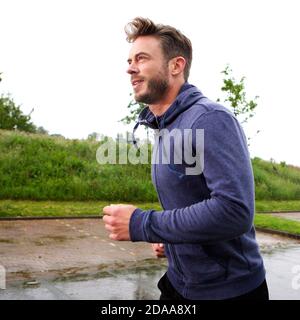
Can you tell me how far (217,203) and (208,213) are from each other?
5 centimetres

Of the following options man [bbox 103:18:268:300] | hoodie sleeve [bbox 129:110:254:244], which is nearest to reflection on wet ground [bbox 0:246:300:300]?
man [bbox 103:18:268:300]

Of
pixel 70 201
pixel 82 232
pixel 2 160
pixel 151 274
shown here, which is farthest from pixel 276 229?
pixel 2 160

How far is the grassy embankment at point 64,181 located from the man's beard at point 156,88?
13.2 meters

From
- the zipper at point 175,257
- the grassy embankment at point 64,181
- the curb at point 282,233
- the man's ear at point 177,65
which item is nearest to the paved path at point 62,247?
the curb at point 282,233

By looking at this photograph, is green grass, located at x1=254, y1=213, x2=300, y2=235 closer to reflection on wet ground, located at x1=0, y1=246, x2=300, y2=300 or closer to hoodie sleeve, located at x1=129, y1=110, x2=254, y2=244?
reflection on wet ground, located at x1=0, y1=246, x2=300, y2=300

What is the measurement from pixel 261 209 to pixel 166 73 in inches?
779

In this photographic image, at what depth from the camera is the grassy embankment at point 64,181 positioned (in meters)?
16.7

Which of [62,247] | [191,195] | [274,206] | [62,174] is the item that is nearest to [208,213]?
[191,195]

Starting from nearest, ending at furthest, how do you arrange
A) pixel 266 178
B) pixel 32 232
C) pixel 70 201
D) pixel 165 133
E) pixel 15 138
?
pixel 165 133 → pixel 32 232 → pixel 70 201 → pixel 15 138 → pixel 266 178

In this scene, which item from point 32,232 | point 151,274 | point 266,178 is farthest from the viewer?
point 266,178

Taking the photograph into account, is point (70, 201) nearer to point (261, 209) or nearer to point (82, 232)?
point (82, 232)

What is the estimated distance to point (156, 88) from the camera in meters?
2.13

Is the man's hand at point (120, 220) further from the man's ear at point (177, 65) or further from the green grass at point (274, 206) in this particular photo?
the green grass at point (274, 206)

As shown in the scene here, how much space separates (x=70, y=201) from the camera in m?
19.1
